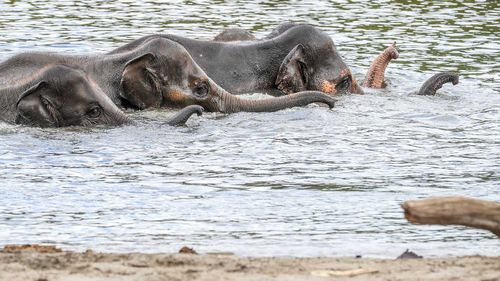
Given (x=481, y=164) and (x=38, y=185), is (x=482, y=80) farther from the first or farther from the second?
(x=38, y=185)

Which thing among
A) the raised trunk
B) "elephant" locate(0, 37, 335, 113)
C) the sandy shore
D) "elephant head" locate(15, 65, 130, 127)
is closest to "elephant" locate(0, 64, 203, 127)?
"elephant head" locate(15, 65, 130, 127)

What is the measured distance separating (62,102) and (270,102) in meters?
2.38

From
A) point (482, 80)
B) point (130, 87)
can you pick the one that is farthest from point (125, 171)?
point (482, 80)

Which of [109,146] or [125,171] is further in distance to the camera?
[109,146]

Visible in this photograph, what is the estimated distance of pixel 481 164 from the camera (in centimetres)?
1148

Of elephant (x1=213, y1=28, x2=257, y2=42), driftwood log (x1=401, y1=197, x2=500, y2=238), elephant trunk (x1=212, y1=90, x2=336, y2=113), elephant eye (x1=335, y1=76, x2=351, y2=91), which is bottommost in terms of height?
elephant eye (x1=335, y1=76, x2=351, y2=91)

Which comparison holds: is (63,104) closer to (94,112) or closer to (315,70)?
(94,112)

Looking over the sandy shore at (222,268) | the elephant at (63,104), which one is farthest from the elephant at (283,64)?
the sandy shore at (222,268)

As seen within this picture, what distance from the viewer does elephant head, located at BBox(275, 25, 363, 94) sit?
15647mm

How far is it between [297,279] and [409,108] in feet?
26.7

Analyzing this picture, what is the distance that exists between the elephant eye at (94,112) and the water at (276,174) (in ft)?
0.51

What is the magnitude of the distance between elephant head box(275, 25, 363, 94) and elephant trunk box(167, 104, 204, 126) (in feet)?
9.37

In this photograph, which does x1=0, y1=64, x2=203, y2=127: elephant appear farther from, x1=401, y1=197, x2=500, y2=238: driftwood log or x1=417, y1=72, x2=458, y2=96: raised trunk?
x1=401, y1=197, x2=500, y2=238: driftwood log

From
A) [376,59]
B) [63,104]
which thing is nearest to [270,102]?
[63,104]
